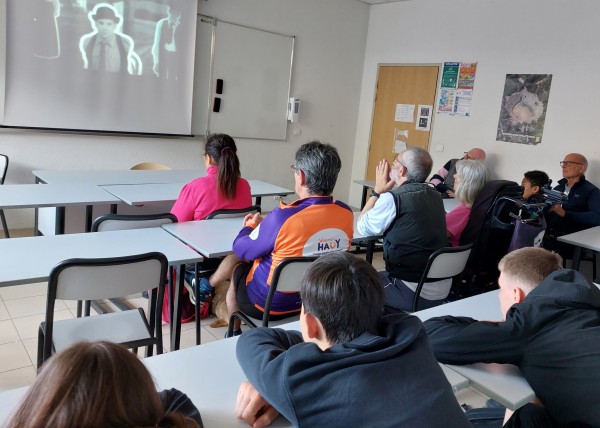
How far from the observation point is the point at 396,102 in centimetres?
676

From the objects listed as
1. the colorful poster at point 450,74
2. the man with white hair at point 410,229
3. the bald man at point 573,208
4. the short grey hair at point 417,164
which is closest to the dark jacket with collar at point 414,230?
the man with white hair at point 410,229

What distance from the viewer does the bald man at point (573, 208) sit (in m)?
4.43

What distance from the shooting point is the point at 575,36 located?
497 centimetres

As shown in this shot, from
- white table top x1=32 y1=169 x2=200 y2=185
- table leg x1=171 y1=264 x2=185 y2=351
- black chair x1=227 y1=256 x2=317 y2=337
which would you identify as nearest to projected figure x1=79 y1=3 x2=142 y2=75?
white table top x1=32 y1=169 x2=200 y2=185

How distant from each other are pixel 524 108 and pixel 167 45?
12.6ft

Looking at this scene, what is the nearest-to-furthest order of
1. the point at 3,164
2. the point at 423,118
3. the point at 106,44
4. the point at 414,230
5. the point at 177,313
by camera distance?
the point at 177,313 < the point at 414,230 < the point at 3,164 < the point at 106,44 < the point at 423,118

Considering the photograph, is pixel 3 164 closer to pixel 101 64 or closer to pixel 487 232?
pixel 101 64

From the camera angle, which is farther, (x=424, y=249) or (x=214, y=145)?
(x=214, y=145)

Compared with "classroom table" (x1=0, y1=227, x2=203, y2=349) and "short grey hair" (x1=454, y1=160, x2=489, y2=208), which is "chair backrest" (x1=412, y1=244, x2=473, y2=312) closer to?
"short grey hair" (x1=454, y1=160, x2=489, y2=208)

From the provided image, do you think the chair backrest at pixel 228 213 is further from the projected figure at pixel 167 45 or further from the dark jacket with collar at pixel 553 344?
the projected figure at pixel 167 45

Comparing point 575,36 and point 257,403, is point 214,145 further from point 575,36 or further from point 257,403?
point 575,36

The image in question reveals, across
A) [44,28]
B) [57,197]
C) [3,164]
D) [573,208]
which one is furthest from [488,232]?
[44,28]

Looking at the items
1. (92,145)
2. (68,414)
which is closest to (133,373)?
(68,414)

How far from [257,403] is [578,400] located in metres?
0.78
